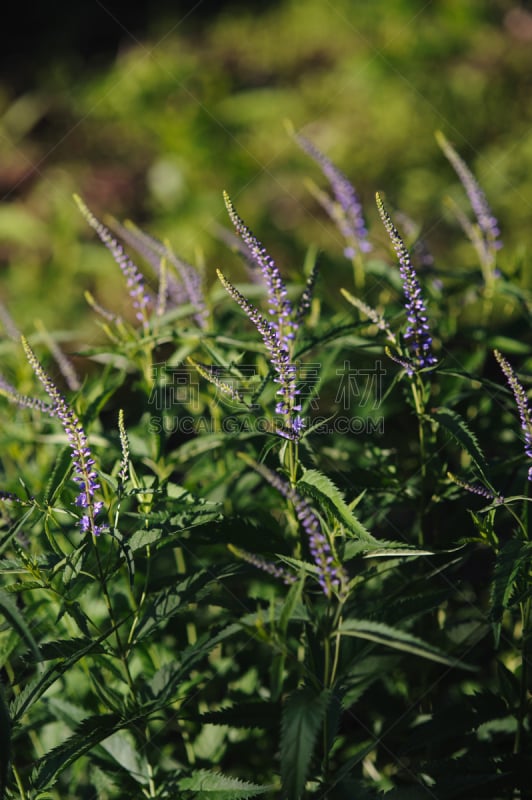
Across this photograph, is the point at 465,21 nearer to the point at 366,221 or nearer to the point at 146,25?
the point at 146,25

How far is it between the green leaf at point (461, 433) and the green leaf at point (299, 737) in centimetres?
85

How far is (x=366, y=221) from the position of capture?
3488mm

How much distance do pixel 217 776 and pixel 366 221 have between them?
102 inches

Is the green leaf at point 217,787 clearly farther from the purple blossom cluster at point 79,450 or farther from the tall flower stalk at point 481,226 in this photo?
the tall flower stalk at point 481,226

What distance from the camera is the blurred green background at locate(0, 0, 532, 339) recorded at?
8.20 m

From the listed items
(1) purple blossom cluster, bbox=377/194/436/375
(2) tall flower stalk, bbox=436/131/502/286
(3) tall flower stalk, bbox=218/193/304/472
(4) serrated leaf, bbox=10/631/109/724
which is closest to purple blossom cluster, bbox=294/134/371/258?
(2) tall flower stalk, bbox=436/131/502/286

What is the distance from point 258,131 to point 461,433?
335 inches

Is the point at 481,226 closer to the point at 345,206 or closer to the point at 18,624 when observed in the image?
the point at 345,206

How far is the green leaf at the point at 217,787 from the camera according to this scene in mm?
2180

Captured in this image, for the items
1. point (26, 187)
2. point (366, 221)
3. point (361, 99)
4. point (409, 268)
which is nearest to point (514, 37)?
point (361, 99)

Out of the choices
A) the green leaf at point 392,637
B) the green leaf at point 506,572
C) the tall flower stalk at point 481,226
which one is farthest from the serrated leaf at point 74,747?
the tall flower stalk at point 481,226

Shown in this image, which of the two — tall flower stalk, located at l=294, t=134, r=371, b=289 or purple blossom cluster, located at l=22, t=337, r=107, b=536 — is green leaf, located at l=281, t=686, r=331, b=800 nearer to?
purple blossom cluster, located at l=22, t=337, r=107, b=536

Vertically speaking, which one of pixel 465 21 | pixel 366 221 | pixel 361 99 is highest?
pixel 465 21

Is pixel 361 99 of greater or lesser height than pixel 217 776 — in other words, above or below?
above
